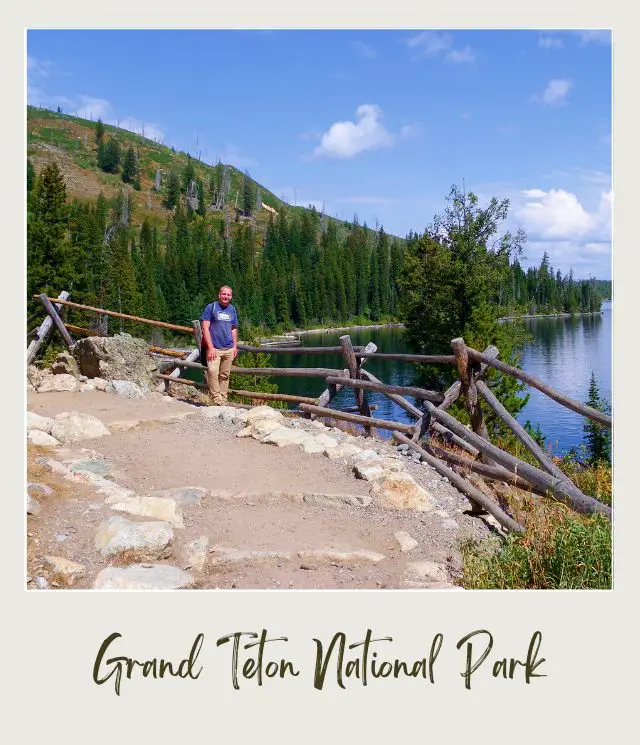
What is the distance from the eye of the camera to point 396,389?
28.5 feet

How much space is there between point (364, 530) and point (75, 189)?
152 metres

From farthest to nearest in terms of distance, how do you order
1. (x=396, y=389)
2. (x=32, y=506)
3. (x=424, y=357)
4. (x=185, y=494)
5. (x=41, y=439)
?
1. (x=424, y=357)
2. (x=396, y=389)
3. (x=41, y=439)
4. (x=185, y=494)
5. (x=32, y=506)

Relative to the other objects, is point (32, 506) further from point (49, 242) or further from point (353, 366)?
point (49, 242)

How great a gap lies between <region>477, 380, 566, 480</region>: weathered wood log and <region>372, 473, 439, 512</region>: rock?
1073 millimetres

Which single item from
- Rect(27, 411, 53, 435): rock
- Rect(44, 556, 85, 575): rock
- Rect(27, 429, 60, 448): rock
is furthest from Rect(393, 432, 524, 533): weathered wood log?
Rect(27, 411, 53, 435): rock

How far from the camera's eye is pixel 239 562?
4508 millimetres

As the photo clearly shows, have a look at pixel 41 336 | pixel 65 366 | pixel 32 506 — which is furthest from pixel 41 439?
pixel 41 336

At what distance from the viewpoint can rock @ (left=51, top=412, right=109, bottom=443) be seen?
7.29m

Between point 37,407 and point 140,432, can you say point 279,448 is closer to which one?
point 140,432

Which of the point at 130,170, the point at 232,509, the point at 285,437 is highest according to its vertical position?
the point at 130,170

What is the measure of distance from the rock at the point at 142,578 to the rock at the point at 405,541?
164 centimetres

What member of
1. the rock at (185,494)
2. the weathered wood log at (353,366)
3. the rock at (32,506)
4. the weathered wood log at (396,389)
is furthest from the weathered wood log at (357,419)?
the rock at (32,506)

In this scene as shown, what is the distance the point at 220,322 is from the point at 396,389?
3.22 metres

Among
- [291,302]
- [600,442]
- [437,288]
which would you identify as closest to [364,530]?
[600,442]
